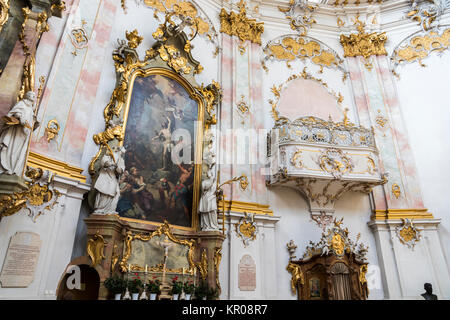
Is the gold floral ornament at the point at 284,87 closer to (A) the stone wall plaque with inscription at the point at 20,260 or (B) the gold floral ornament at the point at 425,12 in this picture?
(B) the gold floral ornament at the point at 425,12

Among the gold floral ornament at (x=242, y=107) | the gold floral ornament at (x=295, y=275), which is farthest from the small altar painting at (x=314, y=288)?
the gold floral ornament at (x=242, y=107)

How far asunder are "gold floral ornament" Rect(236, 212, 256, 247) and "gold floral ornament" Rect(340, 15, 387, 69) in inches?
317

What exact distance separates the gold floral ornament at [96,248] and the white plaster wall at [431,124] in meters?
9.40

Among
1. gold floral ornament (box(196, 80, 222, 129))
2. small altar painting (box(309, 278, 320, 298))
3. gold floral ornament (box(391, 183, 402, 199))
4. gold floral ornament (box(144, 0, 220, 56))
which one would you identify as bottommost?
small altar painting (box(309, 278, 320, 298))

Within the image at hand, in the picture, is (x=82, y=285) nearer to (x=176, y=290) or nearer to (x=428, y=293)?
(x=176, y=290)

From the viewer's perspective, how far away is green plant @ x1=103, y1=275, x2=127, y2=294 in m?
5.25

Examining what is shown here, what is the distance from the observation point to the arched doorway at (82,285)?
5.27 meters

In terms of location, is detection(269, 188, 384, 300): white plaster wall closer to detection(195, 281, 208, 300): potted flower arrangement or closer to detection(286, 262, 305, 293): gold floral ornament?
detection(286, 262, 305, 293): gold floral ornament

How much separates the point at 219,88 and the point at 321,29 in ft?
19.7

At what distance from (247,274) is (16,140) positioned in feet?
19.1

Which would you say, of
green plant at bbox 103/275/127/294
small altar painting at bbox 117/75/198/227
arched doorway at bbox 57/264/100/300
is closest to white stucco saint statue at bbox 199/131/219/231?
small altar painting at bbox 117/75/198/227

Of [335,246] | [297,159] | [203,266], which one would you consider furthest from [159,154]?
[335,246]

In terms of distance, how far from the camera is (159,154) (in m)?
7.37

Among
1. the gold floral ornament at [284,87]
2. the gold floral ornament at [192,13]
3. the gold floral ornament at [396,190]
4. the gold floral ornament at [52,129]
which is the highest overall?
the gold floral ornament at [192,13]
